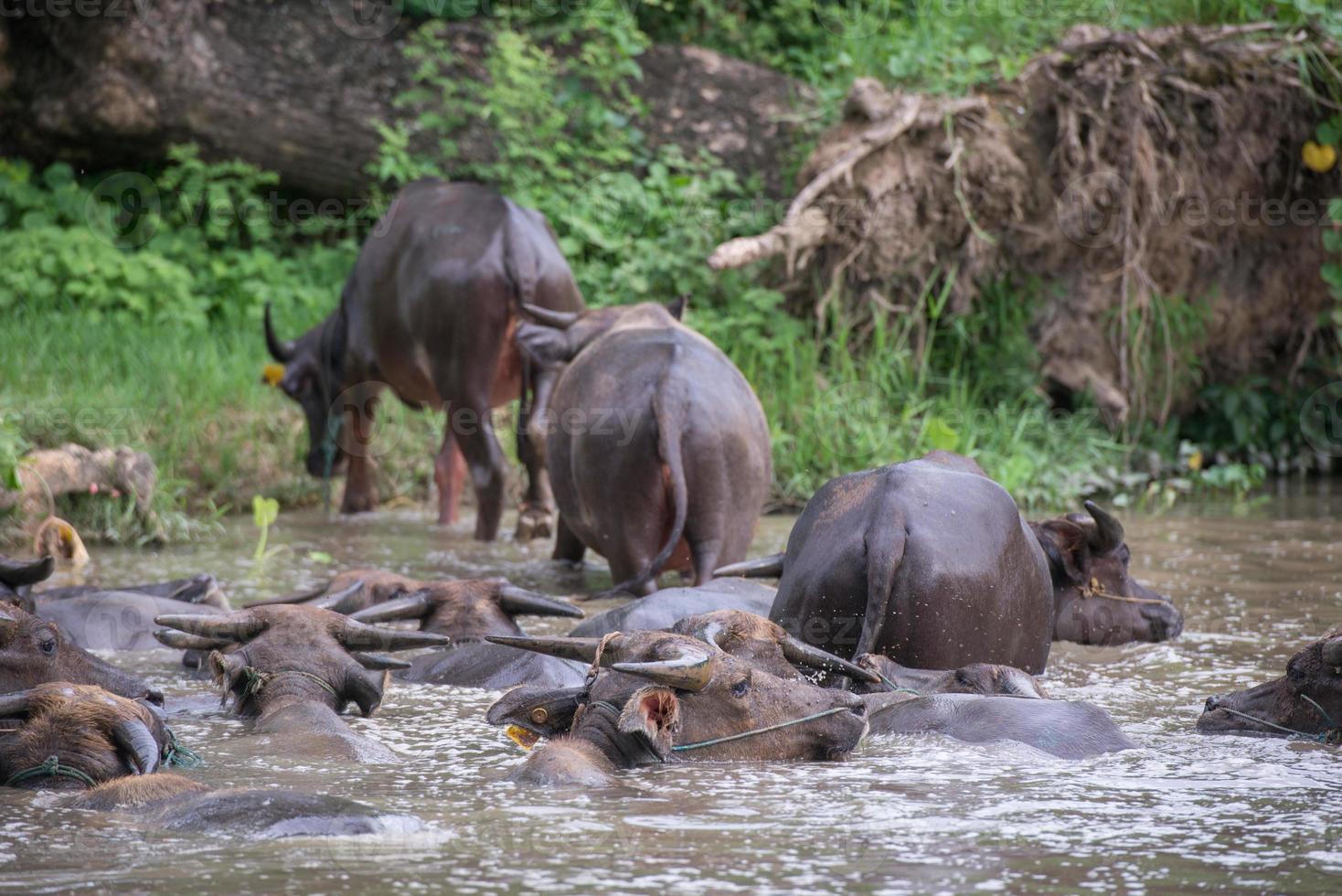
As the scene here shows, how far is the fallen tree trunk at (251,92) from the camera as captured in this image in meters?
13.5

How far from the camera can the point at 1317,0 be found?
11.5 meters

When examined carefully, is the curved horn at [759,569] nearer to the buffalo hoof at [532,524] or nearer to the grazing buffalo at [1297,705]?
the grazing buffalo at [1297,705]

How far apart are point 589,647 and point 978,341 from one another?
831 centimetres

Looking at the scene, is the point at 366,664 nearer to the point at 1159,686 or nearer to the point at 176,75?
the point at 1159,686

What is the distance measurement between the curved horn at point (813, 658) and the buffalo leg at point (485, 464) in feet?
16.3

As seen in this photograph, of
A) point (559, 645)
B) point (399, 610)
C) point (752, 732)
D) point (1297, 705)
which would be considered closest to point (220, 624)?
point (399, 610)

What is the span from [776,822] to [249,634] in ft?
7.21

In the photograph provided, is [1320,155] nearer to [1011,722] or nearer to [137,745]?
[1011,722]

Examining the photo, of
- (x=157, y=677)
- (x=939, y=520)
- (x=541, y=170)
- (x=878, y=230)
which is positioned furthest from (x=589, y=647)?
(x=541, y=170)

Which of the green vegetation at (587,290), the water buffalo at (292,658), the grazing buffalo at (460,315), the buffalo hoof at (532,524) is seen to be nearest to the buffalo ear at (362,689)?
the water buffalo at (292,658)

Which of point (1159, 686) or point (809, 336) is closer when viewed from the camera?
point (1159, 686)

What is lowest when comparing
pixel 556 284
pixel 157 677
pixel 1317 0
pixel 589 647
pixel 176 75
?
pixel 157 677

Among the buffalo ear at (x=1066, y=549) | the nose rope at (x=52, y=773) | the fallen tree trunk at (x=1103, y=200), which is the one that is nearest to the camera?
the nose rope at (x=52, y=773)

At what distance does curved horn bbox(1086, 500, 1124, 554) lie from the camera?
652cm
